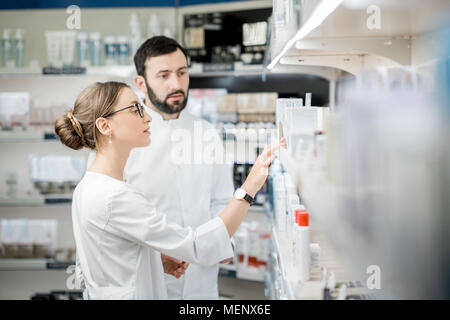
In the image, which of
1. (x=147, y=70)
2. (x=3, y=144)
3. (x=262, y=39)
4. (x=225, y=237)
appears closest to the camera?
(x=225, y=237)

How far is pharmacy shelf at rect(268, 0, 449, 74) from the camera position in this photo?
1.11 metres

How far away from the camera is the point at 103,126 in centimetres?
170

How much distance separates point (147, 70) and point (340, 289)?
1524mm

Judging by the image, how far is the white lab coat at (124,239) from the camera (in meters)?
1.58

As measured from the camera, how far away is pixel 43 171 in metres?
3.65

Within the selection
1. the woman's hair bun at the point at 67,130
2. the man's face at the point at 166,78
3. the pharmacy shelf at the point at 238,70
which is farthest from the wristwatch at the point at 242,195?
the pharmacy shelf at the point at 238,70

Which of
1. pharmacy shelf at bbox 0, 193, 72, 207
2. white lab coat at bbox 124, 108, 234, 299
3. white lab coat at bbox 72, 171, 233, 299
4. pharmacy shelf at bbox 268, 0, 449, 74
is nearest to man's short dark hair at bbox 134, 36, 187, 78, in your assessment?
white lab coat at bbox 124, 108, 234, 299

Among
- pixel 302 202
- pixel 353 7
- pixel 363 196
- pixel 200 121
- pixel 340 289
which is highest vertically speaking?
pixel 353 7

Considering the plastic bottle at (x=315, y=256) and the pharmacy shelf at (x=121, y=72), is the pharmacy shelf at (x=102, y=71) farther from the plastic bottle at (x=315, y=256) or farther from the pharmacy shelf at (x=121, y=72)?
the plastic bottle at (x=315, y=256)

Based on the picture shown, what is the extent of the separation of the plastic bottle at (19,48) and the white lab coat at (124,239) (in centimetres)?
235

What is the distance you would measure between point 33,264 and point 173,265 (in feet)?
6.14
